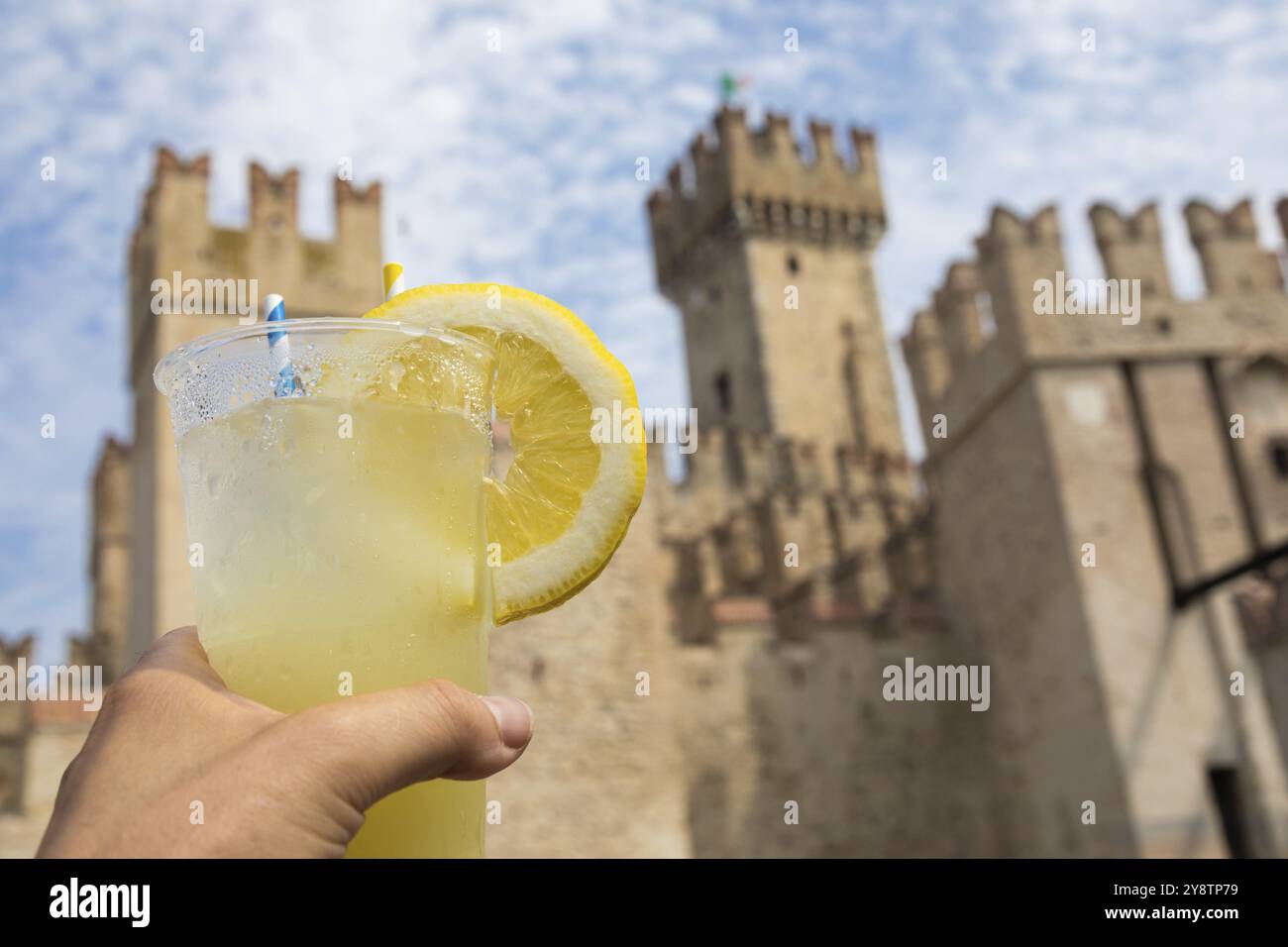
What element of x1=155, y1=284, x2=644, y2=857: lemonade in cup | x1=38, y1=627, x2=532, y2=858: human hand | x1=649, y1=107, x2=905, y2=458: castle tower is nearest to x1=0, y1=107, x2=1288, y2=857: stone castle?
x1=155, y1=284, x2=644, y2=857: lemonade in cup

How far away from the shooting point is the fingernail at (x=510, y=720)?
1.29m

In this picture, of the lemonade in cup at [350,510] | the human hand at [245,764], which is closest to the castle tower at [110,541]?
the lemonade in cup at [350,510]

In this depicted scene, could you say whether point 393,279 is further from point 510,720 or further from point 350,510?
point 510,720

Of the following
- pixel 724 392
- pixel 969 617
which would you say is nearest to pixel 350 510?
pixel 969 617

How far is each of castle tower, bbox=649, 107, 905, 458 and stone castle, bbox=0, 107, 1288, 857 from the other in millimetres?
12475

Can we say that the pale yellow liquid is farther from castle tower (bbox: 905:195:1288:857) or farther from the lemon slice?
castle tower (bbox: 905:195:1288:857)

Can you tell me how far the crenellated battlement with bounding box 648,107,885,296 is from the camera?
94.2 ft

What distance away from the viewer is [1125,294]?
1238 cm

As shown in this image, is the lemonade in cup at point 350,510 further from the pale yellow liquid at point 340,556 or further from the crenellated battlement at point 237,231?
the crenellated battlement at point 237,231

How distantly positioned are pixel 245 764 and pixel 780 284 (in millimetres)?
28268
